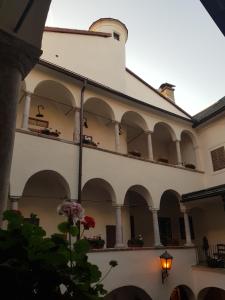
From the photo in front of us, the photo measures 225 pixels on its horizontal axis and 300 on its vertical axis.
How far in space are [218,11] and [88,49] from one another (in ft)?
46.6

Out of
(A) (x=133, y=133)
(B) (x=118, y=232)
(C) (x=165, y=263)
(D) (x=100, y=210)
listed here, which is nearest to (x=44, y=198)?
(D) (x=100, y=210)

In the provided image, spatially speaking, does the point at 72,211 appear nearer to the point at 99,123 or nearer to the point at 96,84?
the point at 96,84

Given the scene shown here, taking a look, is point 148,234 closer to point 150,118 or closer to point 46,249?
point 150,118

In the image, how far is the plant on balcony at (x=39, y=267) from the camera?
132 centimetres

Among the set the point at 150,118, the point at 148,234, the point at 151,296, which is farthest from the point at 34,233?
the point at 148,234

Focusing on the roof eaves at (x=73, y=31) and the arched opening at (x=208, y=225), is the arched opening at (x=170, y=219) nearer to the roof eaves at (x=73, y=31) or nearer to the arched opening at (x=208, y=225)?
the arched opening at (x=208, y=225)

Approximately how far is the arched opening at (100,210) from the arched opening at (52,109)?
2.68 metres

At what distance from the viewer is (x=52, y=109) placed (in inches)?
551

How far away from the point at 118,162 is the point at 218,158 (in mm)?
6001

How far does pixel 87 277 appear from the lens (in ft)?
5.23

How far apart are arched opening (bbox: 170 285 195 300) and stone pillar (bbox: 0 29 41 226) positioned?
12902 millimetres

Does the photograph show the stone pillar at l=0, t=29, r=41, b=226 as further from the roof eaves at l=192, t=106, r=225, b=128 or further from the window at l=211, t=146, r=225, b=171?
the roof eaves at l=192, t=106, r=225, b=128

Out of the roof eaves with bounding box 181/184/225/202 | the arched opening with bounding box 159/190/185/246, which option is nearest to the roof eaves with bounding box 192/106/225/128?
the roof eaves with bounding box 181/184/225/202

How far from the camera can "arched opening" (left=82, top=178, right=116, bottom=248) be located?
13.3 m
